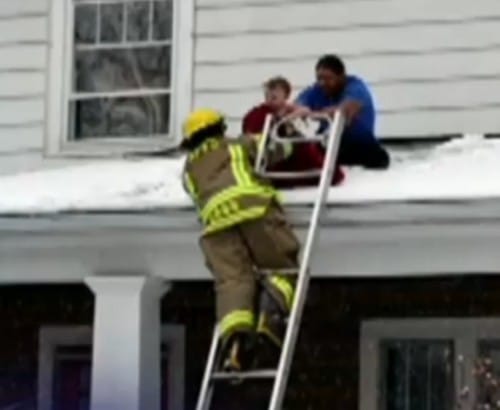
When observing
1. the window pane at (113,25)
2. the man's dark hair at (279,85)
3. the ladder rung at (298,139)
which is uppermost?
the window pane at (113,25)

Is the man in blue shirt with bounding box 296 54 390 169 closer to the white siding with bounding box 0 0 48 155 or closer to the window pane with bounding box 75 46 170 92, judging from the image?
the window pane with bounding box 75 46 170 92

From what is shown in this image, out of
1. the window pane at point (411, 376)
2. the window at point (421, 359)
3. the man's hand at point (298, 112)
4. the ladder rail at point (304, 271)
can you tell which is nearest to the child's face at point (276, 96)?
the man's hand at point (298, 112)

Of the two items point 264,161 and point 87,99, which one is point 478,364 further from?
point 87,99

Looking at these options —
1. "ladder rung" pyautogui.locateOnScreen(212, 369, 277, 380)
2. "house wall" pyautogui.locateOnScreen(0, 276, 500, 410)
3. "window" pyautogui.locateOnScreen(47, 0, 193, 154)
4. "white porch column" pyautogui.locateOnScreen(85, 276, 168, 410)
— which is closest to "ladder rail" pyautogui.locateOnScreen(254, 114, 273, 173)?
"ladder rung" pyautogui.locateOnScreen(212, 369, 277, 380)

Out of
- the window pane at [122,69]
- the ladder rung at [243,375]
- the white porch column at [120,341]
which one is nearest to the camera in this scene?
the ladder rung at [243,375]

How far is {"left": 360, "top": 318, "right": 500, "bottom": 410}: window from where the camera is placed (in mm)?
10406

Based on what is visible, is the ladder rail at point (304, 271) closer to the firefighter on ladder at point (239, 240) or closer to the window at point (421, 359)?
the firefighter on ladder at point (239, 240)

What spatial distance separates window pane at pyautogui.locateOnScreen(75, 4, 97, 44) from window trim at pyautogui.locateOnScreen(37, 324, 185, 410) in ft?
6.62

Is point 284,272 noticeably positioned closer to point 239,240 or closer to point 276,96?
point 239,240

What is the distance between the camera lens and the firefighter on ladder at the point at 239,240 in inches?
311

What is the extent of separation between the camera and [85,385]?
460 inches

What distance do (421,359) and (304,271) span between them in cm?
326

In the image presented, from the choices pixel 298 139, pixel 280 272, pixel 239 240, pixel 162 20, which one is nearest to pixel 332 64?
pixel 298 139

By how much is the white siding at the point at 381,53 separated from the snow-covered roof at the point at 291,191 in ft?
1.64
